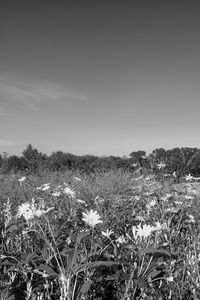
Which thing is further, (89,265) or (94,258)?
(94,258)

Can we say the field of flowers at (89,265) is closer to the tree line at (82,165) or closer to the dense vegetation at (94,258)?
the dense vegetation at (94,258)

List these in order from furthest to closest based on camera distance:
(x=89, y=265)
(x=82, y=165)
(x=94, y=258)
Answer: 1. (x=82, y=165)
2. (x=94, y=258)
3. (x=89, y=265)

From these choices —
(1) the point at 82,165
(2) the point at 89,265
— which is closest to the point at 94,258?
(2) the point at 89,265

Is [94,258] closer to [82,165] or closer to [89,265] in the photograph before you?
[89,265]

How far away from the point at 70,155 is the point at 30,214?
1177cm

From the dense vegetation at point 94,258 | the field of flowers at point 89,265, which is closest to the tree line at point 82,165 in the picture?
the dense vegetation at point 94,258

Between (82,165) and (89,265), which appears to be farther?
(82,165)

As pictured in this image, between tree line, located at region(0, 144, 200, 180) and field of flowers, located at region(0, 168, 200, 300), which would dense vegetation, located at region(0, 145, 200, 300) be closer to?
field of flowers, located at region(0, 168, 200, 300)

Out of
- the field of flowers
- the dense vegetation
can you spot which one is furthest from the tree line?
the field of flowers

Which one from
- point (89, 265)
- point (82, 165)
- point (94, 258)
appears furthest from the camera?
point (82, 165)

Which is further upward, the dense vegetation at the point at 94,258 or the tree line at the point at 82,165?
the tree line at the point at 82,165

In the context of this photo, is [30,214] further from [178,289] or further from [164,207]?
[164,207]

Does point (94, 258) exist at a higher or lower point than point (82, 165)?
lower

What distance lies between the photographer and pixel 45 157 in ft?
34.8
